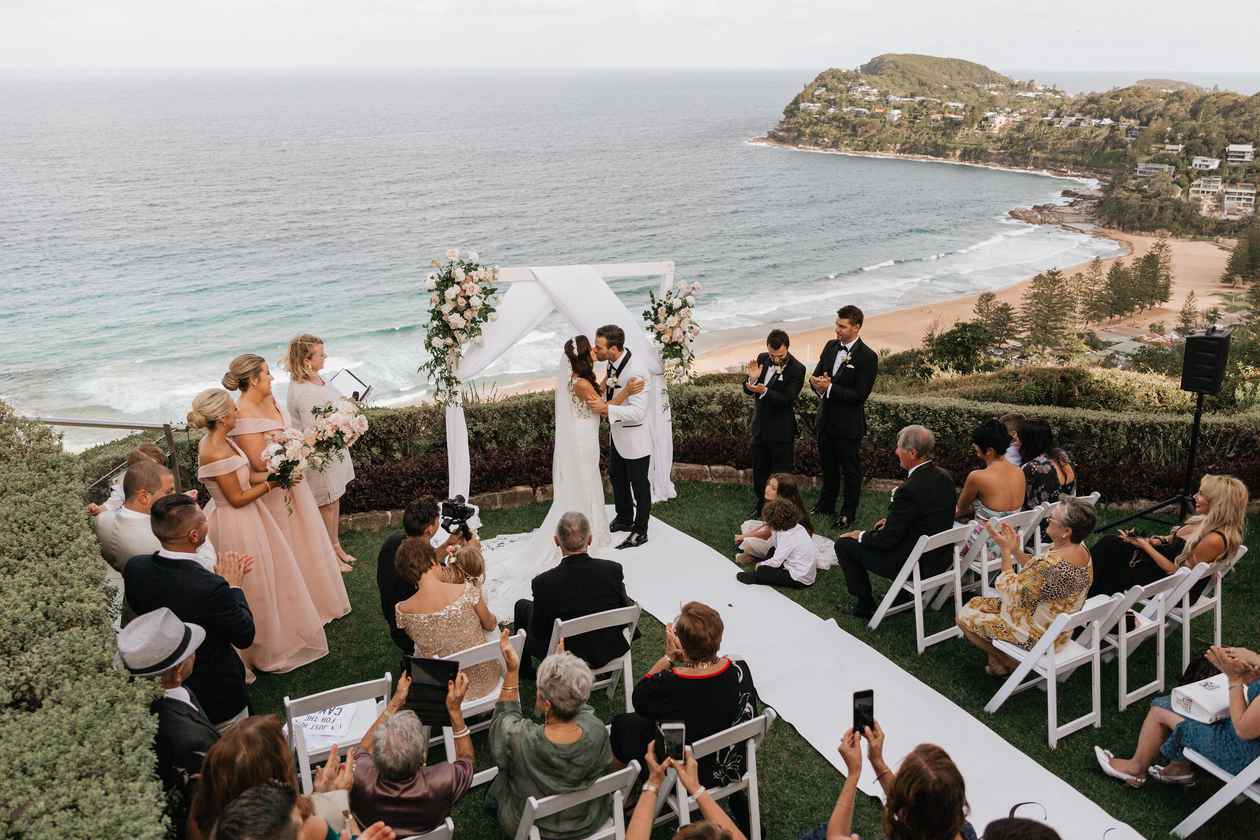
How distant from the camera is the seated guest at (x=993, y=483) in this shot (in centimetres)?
647

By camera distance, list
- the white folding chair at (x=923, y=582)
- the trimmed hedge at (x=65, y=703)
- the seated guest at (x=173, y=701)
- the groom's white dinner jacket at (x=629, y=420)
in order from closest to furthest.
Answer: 1. the trimmed hedge at (x=65, y=703)
2. the seated guest at (x=173, y=701)
3. the white folding chair at (x=923, y=582)
4. the groom's white dinner jacket at (x=629, y=420)

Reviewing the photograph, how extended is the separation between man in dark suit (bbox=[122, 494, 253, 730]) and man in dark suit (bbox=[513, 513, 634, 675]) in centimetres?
163

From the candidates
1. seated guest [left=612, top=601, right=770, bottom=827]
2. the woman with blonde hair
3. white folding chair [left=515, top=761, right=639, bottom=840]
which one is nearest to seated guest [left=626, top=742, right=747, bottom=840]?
white folding chair [left=515, top=761, right=639, bottom=840]

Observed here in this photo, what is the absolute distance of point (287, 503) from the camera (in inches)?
245

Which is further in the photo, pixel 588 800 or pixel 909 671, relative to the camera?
pixel 909 671

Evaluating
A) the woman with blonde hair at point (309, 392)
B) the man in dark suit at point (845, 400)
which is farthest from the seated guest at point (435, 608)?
the man in dark suit at point (845, 400)

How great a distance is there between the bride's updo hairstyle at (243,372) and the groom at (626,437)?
105 inches

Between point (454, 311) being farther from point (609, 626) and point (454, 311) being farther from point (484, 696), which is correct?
point (484, 696)

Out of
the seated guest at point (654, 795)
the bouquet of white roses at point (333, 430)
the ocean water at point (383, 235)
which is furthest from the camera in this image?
the ocean water at point (383, 235)

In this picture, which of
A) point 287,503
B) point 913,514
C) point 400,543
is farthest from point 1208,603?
point 287,503

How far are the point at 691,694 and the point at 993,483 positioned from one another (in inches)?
142

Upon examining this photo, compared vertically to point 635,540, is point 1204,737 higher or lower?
higher

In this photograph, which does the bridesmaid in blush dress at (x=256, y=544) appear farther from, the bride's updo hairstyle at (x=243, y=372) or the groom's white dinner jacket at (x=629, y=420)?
the groom's white dinner jacket at (x=629, y=420)

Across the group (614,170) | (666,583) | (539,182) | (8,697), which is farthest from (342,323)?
(614,170)
